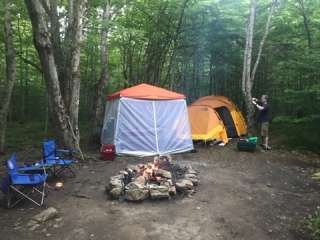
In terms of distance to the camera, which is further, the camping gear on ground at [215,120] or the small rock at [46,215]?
the camping gear on ground at [215,120]

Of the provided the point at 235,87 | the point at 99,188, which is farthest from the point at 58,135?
the point at 235,87

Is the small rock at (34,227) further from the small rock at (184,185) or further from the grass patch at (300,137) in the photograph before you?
the grass patch at (300,137)

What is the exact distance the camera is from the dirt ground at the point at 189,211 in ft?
15.1

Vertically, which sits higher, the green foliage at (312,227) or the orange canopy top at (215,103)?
the orange canopy top at (215,103)

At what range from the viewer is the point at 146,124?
388 inches

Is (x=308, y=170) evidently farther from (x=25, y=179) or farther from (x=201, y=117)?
(x=25, y=179)

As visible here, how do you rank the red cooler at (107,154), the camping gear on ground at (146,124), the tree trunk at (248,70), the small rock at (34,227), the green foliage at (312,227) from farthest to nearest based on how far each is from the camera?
the tree trunk at (248,70)
the camping gear on ground at (146,124)
the red cooler at (107,154)
the small rock at (34,227)
the green foliage at (312,227)

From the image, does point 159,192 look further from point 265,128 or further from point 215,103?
point 215,103

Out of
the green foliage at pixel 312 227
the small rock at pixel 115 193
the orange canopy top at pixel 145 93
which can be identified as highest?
the orange canopy top at pixel 145 93

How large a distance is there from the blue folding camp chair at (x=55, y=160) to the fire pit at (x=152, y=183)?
114 cm

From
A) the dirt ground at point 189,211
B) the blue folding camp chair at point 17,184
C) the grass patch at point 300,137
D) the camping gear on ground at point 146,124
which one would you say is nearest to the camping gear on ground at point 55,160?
the dirt ground at point 189,211

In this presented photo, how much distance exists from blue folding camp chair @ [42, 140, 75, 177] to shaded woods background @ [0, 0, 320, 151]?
157 inches

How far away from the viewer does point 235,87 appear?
17.2 m

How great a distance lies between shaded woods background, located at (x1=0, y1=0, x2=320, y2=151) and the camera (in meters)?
11.6
